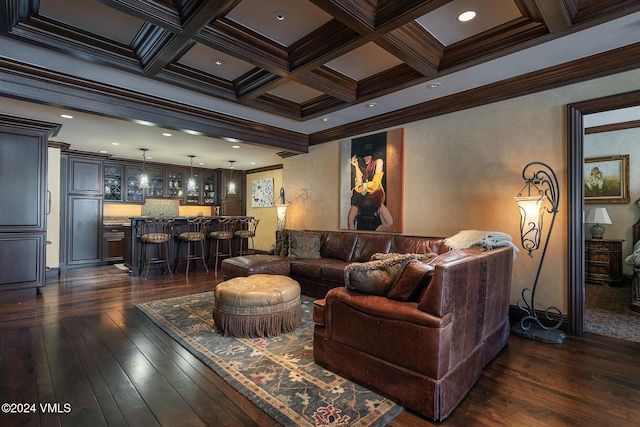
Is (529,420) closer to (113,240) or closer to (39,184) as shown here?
(39,184)

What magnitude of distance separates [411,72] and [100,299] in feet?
16.3

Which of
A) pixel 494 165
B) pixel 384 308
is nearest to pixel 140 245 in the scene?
pixel 384 308

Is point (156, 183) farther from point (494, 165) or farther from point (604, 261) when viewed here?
point (604, 261)

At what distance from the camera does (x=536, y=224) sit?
3.30 metres

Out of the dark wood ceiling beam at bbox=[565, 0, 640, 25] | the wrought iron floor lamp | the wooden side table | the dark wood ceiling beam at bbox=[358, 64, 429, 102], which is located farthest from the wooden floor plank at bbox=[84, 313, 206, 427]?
the wooden side table

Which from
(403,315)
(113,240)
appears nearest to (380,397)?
(403,315)

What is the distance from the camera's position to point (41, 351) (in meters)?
2.57

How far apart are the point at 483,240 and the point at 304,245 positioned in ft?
9.37

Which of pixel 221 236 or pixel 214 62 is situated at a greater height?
pixel 214 62

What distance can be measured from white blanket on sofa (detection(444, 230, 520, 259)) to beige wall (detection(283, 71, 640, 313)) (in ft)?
1.99

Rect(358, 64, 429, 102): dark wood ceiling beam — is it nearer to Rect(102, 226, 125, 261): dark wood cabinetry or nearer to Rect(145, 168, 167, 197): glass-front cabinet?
Rect(102, 226, 125, 261): dark wood cabinetry

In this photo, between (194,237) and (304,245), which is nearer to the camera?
(304,245)

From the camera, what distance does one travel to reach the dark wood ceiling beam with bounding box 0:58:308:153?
3234 millimetres

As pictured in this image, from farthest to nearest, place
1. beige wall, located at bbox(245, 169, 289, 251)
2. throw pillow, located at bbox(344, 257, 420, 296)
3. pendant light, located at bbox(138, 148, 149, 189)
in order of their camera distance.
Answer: beige wall, located at bbox(245, 169, 289, 251), pendant light, located at bbox(138, 148, 149, 189), throw pillow, located at bbox(344, 257, 420, 296)
